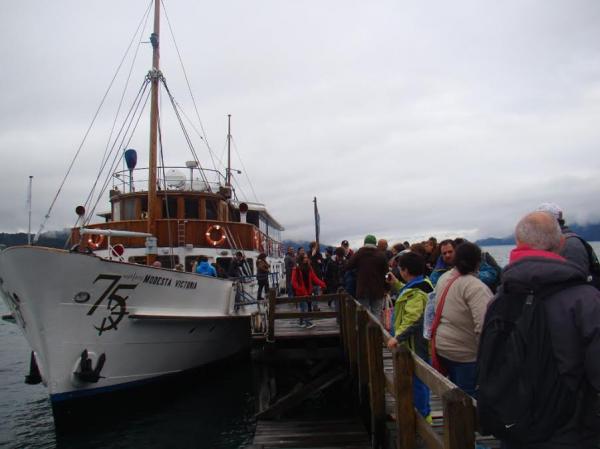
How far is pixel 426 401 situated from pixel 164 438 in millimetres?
6259

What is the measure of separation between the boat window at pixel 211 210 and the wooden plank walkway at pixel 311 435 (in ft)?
31.5

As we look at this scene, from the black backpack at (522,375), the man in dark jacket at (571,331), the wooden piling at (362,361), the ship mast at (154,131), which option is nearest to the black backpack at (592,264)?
the man in dark jacket at (571,331)

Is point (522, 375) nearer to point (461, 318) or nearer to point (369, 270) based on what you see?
point (461, 318)

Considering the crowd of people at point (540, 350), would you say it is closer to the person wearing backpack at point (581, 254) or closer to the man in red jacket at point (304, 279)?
the person wearing backpack at point (581, 254)

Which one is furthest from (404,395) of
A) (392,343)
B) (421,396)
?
(421,396)

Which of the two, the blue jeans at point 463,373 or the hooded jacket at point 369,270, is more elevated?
the hooded jacket at point 369,270

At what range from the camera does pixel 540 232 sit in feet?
7.77

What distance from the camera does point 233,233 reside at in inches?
607

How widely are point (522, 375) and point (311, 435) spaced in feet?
17.1

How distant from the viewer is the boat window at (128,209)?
15953 millimetres

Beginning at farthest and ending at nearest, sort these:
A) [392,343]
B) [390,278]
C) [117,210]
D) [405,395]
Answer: [117,210]
[390,278]
[392,343]
[405,395]

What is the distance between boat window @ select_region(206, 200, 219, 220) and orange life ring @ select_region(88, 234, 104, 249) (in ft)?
10.8

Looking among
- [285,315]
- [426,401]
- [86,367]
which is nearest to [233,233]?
[285,315]

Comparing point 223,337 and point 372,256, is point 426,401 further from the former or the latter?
point 223,337
